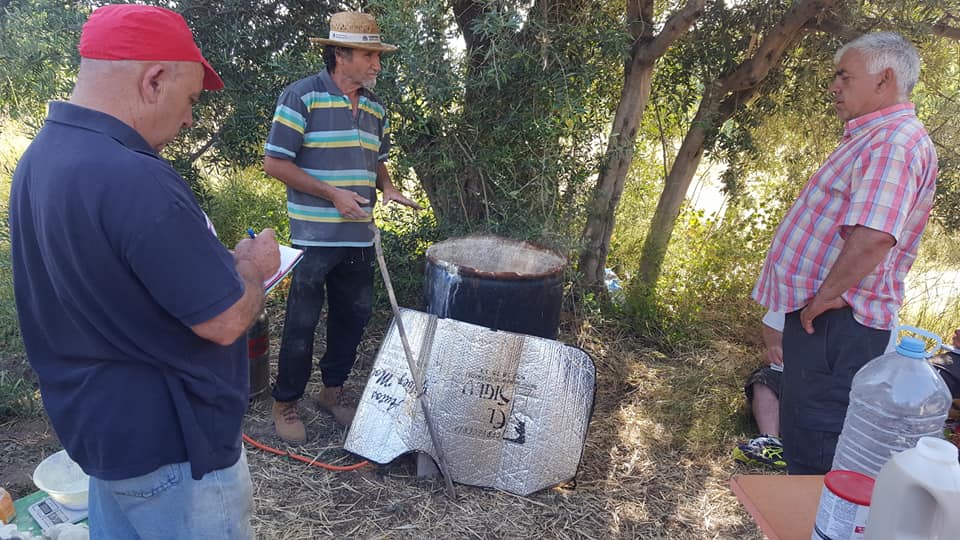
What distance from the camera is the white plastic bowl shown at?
256cm

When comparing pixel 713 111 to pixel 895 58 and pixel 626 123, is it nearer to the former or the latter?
pixel 626 123

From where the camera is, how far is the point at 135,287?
1.30m

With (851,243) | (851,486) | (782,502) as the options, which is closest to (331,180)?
(851,243)

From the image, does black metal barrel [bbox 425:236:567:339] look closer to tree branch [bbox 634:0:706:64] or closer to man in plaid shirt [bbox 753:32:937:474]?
man in plaid shirt [bbox 753:32:937:474]

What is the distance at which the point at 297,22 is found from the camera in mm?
4148

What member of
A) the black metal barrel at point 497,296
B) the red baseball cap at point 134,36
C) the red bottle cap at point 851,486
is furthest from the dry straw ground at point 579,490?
the red baseball cap at point 134,36

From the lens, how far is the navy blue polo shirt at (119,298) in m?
1.25

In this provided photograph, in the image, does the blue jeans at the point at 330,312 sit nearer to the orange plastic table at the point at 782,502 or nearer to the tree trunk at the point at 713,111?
the orange plastic table at the point at 782,502

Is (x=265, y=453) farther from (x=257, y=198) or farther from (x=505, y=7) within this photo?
(x=257, y=198)

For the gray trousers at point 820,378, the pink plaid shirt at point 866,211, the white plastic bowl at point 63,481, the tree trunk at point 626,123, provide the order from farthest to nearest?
the tree trunk at point 626,123 < the white plastic bowl at point 63,481 < the gray trousers at point 820,378 < the pink plaid shirt at point 866,211

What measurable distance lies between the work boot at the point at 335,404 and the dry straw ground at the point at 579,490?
0.06 meters

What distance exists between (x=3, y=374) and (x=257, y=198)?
2.69 metres

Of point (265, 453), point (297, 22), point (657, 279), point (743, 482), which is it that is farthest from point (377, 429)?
point (657, 279)

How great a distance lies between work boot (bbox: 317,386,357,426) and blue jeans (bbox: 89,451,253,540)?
1950 millimetres
